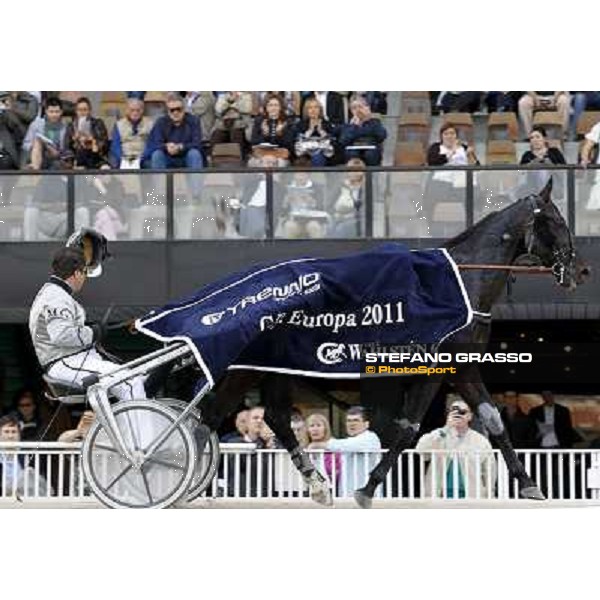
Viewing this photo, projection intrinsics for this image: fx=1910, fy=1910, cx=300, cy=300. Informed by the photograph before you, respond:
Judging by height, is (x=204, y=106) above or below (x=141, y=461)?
above

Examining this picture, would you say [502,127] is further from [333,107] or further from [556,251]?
[556,251]

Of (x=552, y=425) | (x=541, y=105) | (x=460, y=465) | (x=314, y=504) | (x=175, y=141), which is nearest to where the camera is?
(x=314, y=504)

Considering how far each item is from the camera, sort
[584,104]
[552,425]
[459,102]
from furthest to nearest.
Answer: [459,102]
[584,104]
[552,425]

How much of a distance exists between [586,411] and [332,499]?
17.8 ft

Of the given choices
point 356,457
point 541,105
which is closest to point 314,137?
point 541,105

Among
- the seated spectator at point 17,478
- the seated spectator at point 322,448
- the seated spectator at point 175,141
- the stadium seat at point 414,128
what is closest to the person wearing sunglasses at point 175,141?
the seated spectator at point 175,141

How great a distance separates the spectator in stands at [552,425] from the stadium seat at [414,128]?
265 cm

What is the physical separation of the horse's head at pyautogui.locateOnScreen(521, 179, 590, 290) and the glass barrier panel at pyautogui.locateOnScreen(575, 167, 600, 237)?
3.95m

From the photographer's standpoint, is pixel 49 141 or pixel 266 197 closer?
pixel 266 197

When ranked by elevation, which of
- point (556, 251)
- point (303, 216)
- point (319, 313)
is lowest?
point (319, 313)

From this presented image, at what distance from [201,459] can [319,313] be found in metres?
1.12

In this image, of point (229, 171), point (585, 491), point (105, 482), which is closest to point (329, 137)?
point (229, 171)

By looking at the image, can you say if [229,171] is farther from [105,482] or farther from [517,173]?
[105,482]

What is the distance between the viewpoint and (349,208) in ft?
51.2
